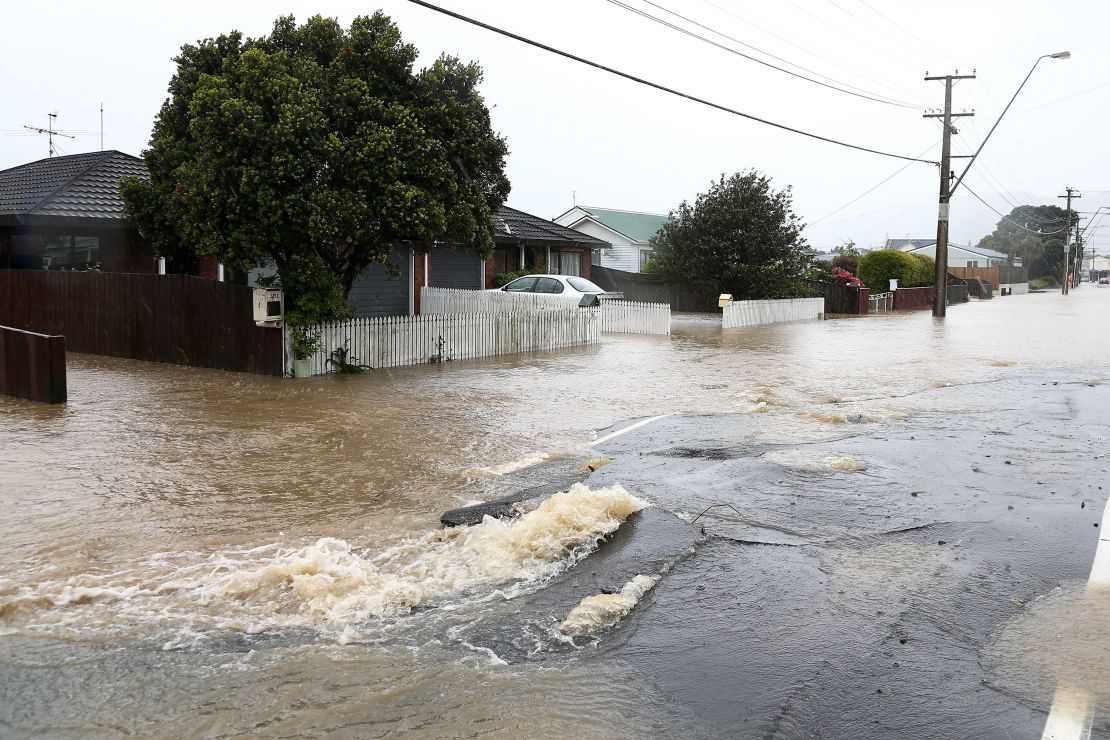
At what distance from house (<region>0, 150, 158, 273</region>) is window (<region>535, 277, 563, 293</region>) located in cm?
936

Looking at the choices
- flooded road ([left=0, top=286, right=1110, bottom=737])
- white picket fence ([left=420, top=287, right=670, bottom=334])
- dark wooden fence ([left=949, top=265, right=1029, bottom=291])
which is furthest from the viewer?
dark wooden fence ([left=949, top=265, right=1029, bottom=291])

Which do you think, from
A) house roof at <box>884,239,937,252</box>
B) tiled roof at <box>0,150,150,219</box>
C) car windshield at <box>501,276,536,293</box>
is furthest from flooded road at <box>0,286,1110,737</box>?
house roof at <box>884,239,937,252</box>

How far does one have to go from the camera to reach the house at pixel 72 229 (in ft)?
63.9

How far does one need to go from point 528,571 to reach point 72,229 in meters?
17.9

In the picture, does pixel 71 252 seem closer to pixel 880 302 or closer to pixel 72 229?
pixel 72 229

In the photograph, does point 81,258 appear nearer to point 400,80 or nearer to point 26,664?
point 400,80

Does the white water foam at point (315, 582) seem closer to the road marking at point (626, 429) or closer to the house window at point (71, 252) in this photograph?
the road marking at point (626, 429)

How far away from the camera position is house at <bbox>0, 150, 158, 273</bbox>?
63.9 ft

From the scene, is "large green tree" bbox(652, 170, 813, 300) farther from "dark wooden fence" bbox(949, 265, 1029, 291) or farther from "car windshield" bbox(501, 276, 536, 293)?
"dark wooden fence" bbox(949, 265, 1029, 291)

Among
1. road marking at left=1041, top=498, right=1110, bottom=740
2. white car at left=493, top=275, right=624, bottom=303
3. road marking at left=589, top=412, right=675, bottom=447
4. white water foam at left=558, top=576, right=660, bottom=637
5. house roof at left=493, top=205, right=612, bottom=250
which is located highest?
house roof at left=493, top=205, right=612, bottom=250

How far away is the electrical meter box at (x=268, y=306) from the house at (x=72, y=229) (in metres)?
6.82

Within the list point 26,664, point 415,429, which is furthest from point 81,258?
point 26,664

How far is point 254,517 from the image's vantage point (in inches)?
285

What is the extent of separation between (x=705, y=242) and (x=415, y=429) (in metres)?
26.1
